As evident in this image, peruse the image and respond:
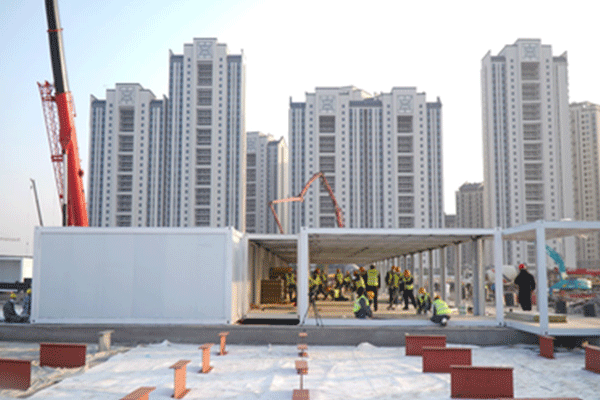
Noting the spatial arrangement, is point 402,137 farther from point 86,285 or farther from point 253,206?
point 86,285

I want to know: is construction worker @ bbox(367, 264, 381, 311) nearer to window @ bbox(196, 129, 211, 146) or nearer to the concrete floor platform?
the concrete floor platform

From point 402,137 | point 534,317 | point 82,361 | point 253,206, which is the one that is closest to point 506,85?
point 402,137

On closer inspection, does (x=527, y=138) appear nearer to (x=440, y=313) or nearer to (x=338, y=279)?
(x=338, y=279)

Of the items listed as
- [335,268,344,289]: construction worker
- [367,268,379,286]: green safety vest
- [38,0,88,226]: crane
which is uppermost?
[38,0,88,226]: crane

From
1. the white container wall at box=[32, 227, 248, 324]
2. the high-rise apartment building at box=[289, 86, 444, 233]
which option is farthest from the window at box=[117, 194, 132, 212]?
the white container wall at box=[32, 227, 248, 324]

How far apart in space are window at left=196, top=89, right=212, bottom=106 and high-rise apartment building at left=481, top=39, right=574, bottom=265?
2089 inches

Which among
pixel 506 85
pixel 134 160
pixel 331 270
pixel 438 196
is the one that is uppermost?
pixel 506 85

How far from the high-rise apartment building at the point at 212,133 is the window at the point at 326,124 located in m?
15.7

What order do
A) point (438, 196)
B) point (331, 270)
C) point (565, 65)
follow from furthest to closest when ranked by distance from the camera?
point (331, 270) < point (438, 196) < point (565, 65)

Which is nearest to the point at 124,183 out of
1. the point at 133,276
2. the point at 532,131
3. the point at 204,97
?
the point at 204,97

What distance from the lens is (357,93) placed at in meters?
123

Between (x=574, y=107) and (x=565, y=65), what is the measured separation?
32502 millimetres

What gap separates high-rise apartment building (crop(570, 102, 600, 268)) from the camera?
11988cm

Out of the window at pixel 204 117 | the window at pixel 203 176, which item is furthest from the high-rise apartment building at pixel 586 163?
the window at pixel 204 117
